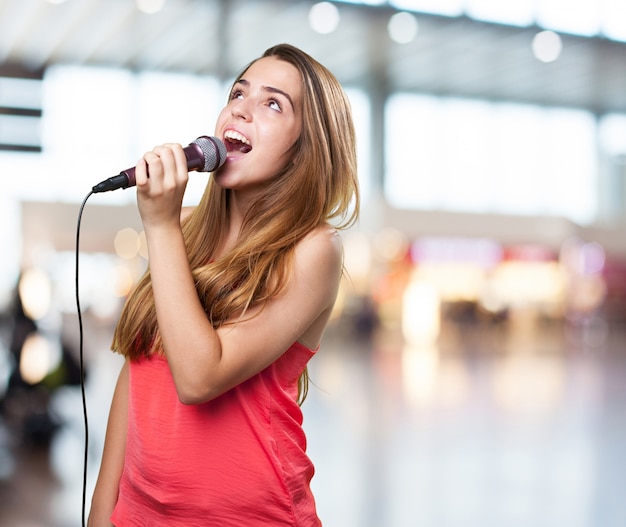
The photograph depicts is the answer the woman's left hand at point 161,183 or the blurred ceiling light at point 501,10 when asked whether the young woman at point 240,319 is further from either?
the blurred ceiling light at point 501,10

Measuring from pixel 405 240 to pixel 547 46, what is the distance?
6.26 metres

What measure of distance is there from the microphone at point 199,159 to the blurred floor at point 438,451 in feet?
3.53

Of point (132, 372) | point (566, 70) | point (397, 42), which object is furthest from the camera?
point (566, 70)

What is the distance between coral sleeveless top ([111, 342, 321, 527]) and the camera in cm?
112

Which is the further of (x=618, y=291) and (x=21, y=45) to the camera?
(x=618, y=291)

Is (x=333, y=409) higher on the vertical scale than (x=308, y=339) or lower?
lower

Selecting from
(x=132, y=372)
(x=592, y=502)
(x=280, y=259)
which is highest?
(x=280, y=259)

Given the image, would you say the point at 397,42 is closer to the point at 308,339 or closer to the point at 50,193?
the point at 50,193

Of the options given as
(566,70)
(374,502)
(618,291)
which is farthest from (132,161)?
(618,291)

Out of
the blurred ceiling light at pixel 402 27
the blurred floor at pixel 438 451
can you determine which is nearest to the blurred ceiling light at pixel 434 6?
the blurred ceiling light at pixel 402 27

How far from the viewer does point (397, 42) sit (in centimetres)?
1642

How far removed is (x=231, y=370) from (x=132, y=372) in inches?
8.6

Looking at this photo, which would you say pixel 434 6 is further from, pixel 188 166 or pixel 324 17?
pixel 188 166

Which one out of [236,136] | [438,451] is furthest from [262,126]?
[438,451]
